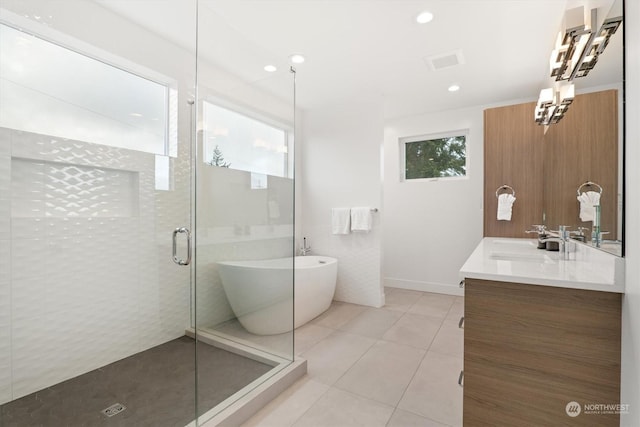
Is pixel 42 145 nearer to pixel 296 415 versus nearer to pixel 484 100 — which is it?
pixel 296 415

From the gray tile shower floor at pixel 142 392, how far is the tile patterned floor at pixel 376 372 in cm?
30

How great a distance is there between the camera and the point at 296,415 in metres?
1.63

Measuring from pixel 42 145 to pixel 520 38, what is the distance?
327 cm

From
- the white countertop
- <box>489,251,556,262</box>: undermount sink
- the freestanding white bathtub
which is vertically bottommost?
the freestanding white bathtub

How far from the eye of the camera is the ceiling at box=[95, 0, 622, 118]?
76.6 inches

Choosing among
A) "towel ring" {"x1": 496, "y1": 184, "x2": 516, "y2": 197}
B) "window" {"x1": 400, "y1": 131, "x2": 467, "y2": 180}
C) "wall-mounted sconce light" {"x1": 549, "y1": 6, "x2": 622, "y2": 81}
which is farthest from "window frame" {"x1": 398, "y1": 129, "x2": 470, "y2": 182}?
"wall-mounted sconce light" {"x1": 549, "y1": 6, "x2": 622, "y2": 81}

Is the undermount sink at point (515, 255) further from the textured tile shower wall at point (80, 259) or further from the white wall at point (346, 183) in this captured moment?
the textured tile shower wall at point (80, 259)

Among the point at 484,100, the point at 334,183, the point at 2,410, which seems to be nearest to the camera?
the point at 2,410

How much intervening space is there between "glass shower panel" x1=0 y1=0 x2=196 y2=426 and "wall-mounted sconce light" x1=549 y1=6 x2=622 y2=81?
2295mm

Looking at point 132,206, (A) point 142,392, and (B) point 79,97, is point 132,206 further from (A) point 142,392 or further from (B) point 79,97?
(A) point 142,392

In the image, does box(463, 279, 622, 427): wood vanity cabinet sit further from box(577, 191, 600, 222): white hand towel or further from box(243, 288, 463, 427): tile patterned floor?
box(577, 191, 600, 222): white hand towel

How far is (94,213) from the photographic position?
6.31ft

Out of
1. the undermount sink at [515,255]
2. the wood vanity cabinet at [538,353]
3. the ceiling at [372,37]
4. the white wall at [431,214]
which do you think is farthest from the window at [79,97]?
the white wall at [431,214]

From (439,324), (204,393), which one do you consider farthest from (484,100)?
(204,393)
